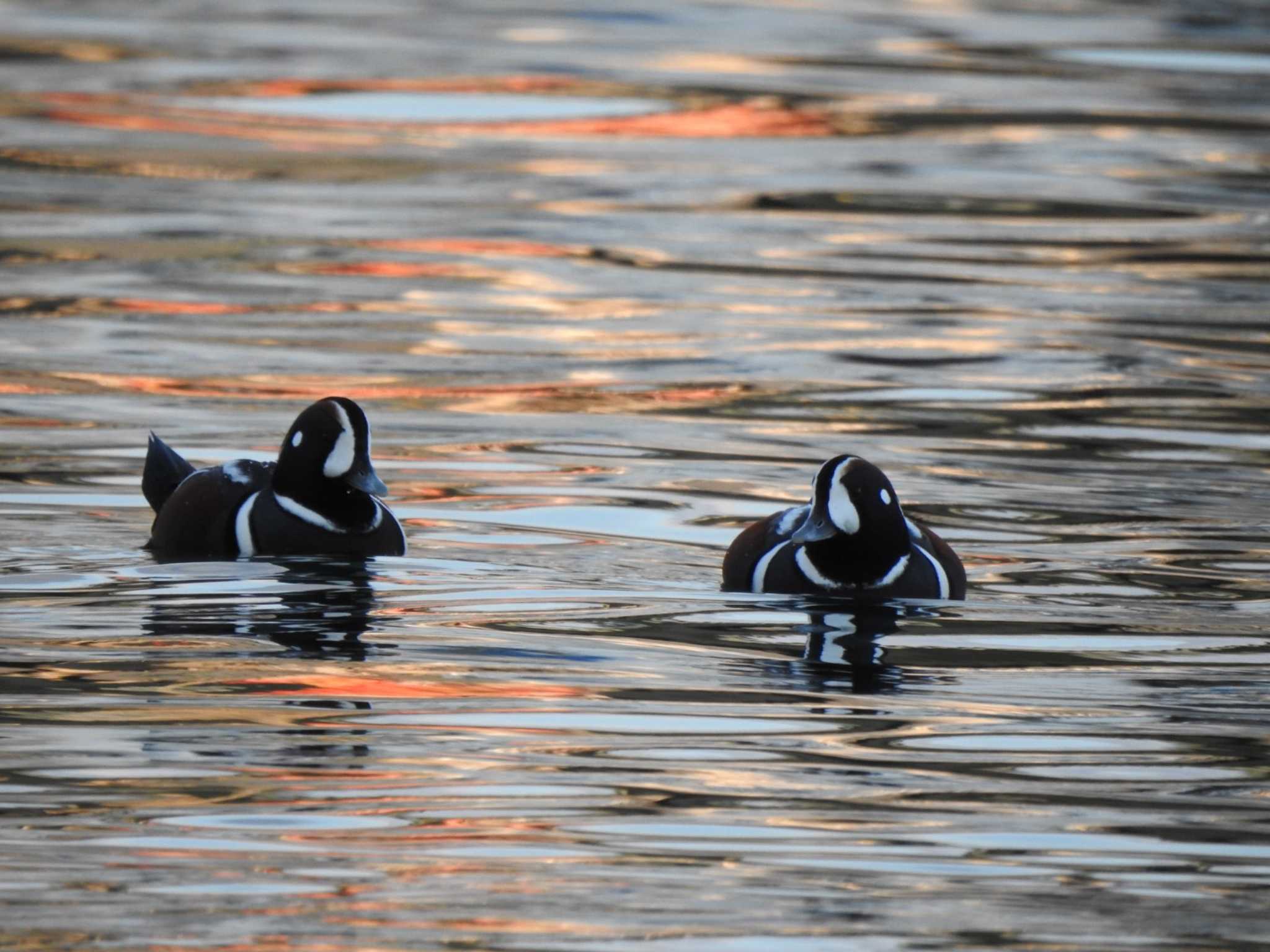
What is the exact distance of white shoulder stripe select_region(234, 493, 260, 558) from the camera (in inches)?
373

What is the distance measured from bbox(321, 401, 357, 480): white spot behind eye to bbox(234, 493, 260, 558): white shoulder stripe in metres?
0.31

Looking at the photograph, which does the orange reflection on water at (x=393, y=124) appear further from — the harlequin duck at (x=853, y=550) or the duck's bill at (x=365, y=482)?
the harlequin duck at (x=853, y=550)

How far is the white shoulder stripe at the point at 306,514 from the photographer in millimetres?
9500

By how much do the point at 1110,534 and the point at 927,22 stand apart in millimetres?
18506

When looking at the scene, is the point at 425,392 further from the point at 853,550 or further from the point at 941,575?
the point at 941,575

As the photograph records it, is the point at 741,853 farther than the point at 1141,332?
No

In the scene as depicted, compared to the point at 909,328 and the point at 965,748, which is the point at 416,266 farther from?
the point at 965,748

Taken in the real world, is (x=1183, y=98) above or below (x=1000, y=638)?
above

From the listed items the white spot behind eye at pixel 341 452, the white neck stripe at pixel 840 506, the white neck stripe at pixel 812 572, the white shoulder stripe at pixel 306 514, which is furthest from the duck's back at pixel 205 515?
the white neck stripe at pixel 840 506

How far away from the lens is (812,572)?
898 cm

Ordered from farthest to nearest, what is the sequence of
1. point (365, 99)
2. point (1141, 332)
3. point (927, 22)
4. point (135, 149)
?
point (927, 22)
point (365, 99)
point (135, 149)
point (1141, 332)

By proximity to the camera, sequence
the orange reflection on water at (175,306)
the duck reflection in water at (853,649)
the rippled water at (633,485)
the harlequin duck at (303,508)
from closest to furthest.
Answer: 1. the rippled water at (633,485)
2. the duck reflection in water at (853,649)
3. the harlequin duck at (303,508)
4. the orange reflection on water at (175,306)

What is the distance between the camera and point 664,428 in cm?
1223

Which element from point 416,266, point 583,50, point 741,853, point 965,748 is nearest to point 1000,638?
point 965,748
